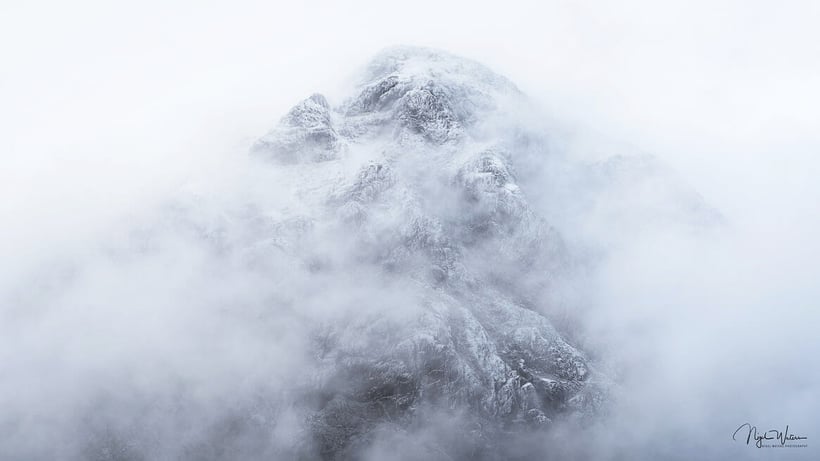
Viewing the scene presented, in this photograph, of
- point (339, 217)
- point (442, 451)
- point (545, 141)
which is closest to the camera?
point (442, 451)

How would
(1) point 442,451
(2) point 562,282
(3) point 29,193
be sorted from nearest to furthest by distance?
(1) point 442,451
(2) point 562,282
(3) point 29,193

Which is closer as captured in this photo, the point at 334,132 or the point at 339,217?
the point at 339,217

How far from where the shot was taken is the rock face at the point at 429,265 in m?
106

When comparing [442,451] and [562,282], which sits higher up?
[562,282]

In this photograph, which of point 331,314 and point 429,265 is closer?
point 331,314

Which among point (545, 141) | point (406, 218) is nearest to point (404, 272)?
point (406, 218)

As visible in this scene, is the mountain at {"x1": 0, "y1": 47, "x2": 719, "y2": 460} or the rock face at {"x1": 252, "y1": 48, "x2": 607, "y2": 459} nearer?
the mountain at {"x1": 0, "y1": 47, "x2": 719, "y2": 460}

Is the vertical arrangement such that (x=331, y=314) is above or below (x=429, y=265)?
below

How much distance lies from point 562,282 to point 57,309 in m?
109

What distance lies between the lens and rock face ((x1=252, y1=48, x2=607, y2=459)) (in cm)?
10581

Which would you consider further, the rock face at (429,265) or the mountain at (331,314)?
the rock face at (429,265)

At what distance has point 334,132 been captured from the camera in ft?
452

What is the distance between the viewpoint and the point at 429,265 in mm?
121000

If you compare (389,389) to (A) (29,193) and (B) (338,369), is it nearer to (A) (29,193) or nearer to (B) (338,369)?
(B) (338,369)
